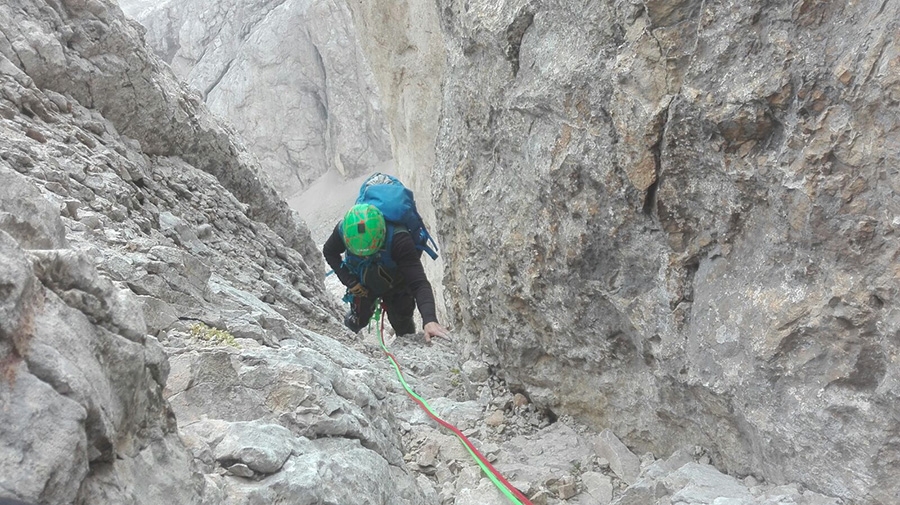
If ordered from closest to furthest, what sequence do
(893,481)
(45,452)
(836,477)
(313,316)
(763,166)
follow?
(45,452) < (893,481) < (836,477) < (763,166) < (313,316)

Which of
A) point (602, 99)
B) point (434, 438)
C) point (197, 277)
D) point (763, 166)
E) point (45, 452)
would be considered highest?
point (602, 99)

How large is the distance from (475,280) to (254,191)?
4.75m

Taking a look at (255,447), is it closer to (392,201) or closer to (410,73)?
(392,201)

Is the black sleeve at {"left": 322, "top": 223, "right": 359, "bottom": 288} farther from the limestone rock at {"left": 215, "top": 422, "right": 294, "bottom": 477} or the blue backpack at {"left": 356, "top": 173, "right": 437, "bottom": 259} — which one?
the limestone rock at {"left": 215, "top": 422, "right": 294, "bottom": 477}

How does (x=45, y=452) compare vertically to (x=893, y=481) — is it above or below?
above

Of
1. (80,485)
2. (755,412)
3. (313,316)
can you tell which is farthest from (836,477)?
(313,316)

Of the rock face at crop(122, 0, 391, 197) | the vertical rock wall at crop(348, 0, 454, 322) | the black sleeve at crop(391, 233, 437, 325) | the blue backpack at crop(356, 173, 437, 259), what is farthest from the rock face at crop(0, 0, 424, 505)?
the rock face at crop(122, 0, 391, 197)

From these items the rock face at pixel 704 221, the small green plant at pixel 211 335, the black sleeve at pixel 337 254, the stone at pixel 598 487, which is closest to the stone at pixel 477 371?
the rock face at pixel 704 221

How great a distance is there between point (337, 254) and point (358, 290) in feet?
1.74

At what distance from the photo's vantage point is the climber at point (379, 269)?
19.5 feet

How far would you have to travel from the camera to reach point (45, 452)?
1325 mm

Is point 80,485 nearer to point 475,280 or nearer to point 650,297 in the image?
point 650,297

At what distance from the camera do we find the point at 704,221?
302 centimetres

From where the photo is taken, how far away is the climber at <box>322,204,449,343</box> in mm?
5949
